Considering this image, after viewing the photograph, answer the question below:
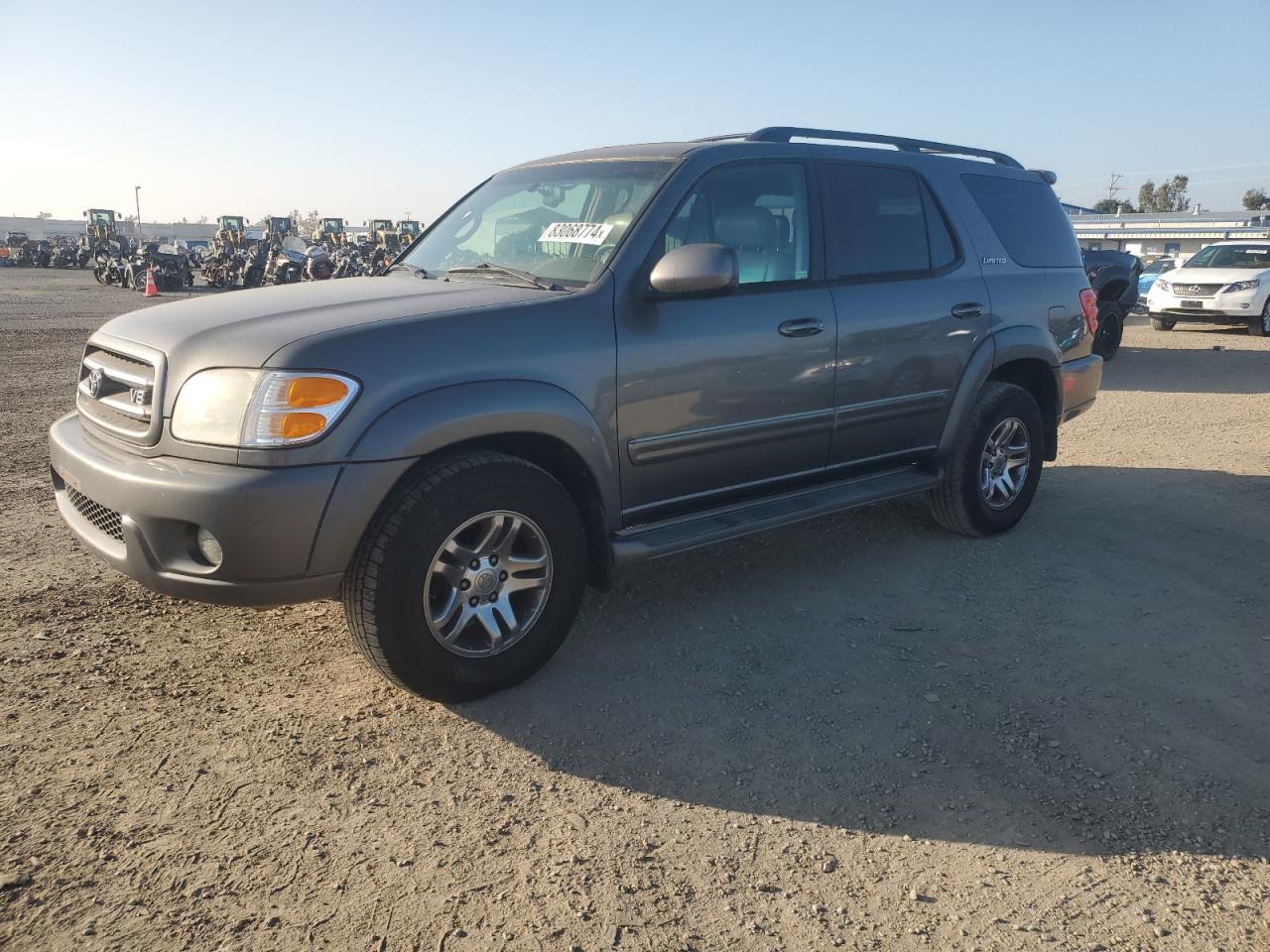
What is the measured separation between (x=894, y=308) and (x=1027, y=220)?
5.01 feet

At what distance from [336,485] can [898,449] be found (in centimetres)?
285

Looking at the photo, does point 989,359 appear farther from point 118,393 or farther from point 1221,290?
point 1221,290

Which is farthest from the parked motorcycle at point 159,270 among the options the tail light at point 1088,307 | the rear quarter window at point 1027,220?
the tail light at point 1088,307

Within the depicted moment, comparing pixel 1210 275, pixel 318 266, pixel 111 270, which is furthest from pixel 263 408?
pixel 111 270

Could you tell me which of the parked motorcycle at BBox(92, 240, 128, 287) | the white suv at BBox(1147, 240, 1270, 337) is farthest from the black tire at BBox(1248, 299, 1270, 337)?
the parked motorcycle at BBox(92, 240, 128, 287)

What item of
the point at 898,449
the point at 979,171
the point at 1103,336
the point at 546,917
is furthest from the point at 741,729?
the point at 1103,336

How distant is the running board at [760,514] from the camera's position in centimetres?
350

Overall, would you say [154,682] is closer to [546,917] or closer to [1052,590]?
[546,917]

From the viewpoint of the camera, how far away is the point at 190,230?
113 m

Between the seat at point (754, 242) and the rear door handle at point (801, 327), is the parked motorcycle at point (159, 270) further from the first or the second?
the rear door handle at point (801, 327)

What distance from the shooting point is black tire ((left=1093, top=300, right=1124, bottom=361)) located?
12.4 meters

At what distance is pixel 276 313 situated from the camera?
314cm

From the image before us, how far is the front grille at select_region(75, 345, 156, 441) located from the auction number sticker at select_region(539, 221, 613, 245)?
1599 millimetres

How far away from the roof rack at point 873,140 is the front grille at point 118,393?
254 centimetres
